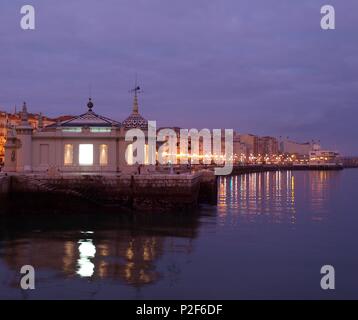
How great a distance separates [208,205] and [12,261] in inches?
1097

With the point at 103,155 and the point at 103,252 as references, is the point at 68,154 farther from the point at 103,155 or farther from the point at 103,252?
the point at 103,252

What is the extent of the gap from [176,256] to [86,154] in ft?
70.8

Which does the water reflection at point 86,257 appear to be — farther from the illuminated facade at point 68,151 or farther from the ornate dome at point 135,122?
the ornate dome at point 135,122

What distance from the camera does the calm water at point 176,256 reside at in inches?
749

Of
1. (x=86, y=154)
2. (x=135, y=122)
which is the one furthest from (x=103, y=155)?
(x=135, y=122)

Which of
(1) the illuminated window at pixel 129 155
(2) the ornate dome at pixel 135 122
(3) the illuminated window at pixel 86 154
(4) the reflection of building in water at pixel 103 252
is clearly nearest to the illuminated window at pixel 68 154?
(3) the illuminated window at pixel 86 154

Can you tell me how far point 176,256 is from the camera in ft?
80.1

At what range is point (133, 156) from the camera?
147ft

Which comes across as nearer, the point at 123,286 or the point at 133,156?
the point at 123,286

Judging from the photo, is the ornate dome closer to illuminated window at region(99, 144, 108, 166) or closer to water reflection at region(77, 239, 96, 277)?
illuminated window at region(99, 144, 108, 166)
